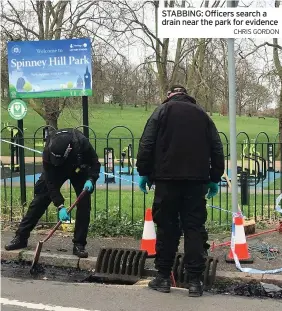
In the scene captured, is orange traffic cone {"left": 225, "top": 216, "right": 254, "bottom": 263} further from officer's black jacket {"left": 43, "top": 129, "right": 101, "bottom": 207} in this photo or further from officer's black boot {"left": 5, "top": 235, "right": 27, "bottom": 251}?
officer's black boot {"left": 5, "top": 235, "right": 27, "bottom": 251}

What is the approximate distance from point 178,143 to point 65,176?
179cm

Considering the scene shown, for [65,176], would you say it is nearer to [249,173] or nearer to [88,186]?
[88,186]

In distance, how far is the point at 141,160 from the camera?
171 inches

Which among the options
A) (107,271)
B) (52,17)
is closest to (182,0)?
(52,17)

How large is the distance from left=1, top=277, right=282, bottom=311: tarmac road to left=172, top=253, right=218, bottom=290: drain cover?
26cm

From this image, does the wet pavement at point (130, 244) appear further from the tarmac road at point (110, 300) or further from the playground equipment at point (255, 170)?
the playground equipment at point (255, 170)

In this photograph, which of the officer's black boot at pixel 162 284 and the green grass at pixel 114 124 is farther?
the green grass at pixel 114 124

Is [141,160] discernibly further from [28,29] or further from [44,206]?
[28,29]

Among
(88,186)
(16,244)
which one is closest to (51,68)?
(88,186)

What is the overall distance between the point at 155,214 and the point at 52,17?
612 inches

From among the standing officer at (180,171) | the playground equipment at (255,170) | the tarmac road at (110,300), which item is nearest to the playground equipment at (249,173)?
the playground equipment at (255,170)

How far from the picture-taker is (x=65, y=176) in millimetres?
5504
